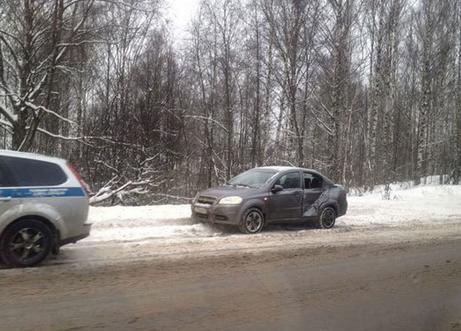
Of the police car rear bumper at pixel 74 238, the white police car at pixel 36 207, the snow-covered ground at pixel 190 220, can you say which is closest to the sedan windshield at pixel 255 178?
the snow-covered ground at pixel 190 220

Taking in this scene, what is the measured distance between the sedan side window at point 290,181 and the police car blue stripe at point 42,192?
5.86m

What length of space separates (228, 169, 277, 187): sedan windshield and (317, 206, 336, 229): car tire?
1.80m

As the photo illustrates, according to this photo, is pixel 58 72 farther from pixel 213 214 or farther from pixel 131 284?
pixel 131 284

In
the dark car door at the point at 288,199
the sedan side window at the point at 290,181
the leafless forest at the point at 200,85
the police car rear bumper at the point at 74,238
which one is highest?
the leafless forest at the point at 200,85

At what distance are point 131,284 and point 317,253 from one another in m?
4.18

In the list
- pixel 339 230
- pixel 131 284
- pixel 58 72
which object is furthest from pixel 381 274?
pixel 58 72

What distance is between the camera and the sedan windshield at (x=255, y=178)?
13.2 metres

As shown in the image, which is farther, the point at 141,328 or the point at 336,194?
the point at 336,194

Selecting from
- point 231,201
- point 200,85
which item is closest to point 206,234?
point 231,201

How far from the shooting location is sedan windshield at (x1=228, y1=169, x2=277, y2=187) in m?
13.2

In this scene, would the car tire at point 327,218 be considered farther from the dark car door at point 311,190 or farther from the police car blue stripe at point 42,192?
the police car blue stripe at point 42,192

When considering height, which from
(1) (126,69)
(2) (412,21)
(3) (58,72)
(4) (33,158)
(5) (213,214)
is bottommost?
(5) (213,214)

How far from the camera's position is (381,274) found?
27.9ft

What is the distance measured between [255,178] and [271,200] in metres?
0.98
